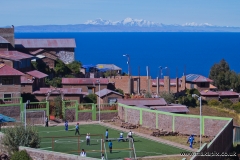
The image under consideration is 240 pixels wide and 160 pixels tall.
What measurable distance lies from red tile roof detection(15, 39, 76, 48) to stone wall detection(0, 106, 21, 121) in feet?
125

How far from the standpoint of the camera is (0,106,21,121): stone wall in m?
43.0

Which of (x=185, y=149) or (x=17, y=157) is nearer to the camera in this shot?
(x=17, y=157)

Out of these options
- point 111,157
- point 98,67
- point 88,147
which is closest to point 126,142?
point 88,147

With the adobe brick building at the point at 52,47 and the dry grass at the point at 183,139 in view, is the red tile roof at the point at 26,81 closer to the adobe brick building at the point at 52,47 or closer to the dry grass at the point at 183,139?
the dry grass at the point at 183,139

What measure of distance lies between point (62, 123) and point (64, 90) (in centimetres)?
1126

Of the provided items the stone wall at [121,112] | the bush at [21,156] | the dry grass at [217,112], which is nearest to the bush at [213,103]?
the dry grass at [217,112]

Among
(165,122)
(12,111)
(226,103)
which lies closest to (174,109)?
(165,122)

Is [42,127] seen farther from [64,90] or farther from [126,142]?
[64,90]

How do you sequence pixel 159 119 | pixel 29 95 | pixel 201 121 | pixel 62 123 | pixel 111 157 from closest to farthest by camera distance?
1. pixel 111 157
2. pixel 201 121
3. pixel 159 119
4. pixel 62 123
5. pixel 29 95

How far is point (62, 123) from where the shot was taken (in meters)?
43.7

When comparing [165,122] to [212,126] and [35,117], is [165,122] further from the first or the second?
[35,117]

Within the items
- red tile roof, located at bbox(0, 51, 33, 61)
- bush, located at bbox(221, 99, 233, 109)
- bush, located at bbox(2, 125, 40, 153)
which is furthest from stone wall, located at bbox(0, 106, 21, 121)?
bush, located at bbox(221, 99, 233, 109)

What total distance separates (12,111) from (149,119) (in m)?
10.8

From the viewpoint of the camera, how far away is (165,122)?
1560 inches
